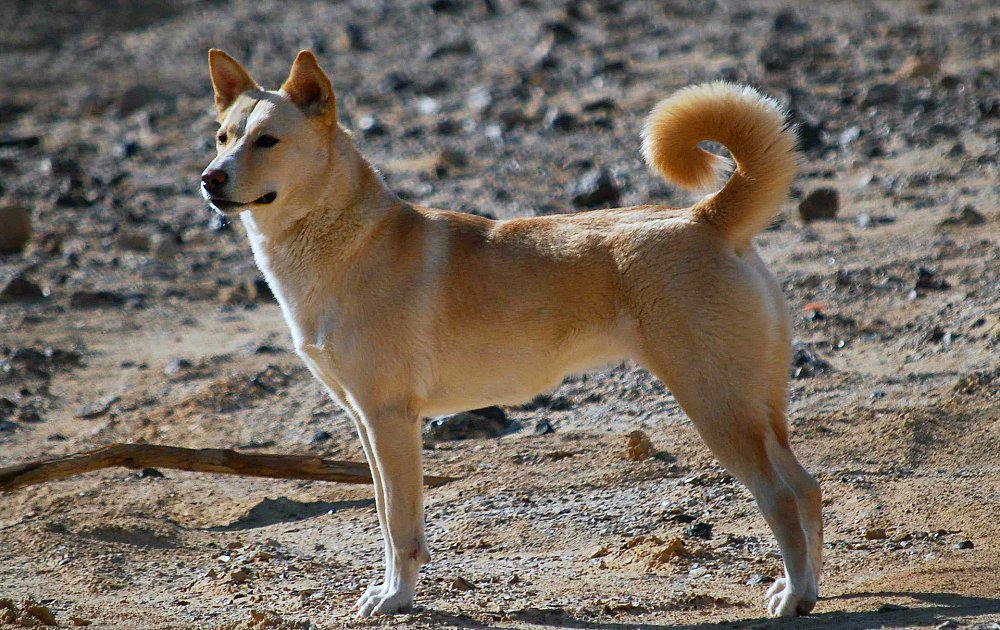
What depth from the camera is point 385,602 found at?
4773 millimetres

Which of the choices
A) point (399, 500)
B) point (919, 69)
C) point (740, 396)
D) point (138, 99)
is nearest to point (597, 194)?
point (919, 69)

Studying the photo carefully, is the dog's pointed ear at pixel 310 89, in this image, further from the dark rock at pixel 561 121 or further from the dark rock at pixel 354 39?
the dark rock at pixel 354 39

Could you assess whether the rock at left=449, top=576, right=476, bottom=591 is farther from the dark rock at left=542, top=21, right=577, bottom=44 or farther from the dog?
the dark rock at left=542, top=21, right=577, bottom=44

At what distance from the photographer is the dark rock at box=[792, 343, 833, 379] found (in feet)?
23.6

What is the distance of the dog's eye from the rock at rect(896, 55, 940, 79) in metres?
10.9

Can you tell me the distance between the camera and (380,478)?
514 cm

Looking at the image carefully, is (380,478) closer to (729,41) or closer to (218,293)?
(218,293)

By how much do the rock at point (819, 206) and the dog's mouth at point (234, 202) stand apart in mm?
6203

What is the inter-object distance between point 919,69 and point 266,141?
1098 cm

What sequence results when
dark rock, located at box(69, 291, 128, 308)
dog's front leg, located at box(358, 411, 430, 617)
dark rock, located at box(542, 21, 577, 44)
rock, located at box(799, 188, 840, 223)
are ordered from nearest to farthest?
dog's front leg, located at box(358, 411, 430, 617)
rock, located at box(799, 188, 840, 223)
dark rock, located at box(69, 291, 128, 308)
dark rock, located at box(542, 21, 577, 44)

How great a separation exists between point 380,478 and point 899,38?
43.4 ft

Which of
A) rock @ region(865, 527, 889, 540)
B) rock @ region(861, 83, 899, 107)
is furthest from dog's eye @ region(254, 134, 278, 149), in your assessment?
rock @ region(861, 83, 899, 107)

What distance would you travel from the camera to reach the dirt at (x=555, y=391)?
5113 millimetres

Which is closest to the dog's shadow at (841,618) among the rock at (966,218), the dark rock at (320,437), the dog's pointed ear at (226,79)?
the dog's pointed ear at (226,79)
